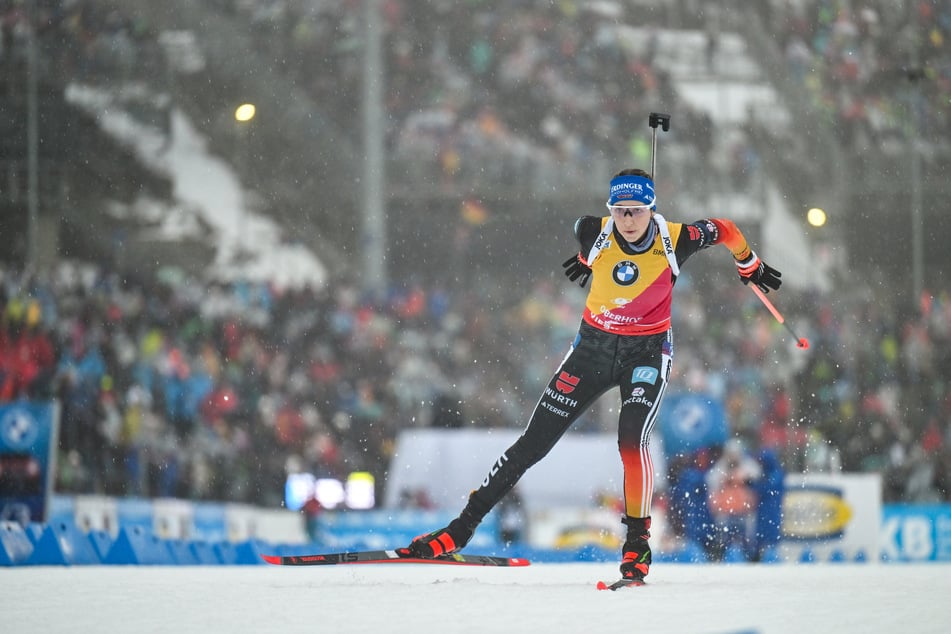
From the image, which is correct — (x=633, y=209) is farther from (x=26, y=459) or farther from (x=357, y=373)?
(x=357, y=373)

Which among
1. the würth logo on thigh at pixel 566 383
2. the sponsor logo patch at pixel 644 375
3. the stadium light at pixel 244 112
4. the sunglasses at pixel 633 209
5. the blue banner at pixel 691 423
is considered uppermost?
the stadium light at pixel 244 112

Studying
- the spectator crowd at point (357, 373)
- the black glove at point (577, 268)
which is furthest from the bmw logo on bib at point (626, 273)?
the spectator crowd at point (357, 373)

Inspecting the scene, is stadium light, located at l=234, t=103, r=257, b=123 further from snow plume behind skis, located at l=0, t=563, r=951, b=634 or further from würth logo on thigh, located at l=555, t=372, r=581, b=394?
würth logo on thigh, located at l=555, t=372, r=581, b=394

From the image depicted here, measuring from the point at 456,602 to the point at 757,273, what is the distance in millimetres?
2205

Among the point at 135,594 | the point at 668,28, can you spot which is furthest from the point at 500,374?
the point at 135,594

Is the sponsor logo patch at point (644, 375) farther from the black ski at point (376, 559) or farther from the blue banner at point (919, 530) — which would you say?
the blue banner at point (919, 530)

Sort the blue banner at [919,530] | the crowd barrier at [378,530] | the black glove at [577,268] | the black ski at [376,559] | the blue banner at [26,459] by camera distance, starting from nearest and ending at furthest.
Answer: the black glove at [577,268], the black ski at [376,559], the crowd barrier at [378,530], the blue banner at [26,459], the blue banner at [919,530]

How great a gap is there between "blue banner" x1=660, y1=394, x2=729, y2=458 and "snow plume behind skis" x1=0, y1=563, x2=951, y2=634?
5245mm

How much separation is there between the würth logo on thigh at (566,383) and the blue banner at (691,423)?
19.6 feet

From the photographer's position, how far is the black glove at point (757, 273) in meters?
6.38

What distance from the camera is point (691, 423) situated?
1217 cm

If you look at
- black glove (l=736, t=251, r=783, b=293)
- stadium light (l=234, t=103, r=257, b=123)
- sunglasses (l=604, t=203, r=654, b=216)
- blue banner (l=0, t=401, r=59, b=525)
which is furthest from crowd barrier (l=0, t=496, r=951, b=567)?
stadium light (l=234, t=103, r=257, b=123)

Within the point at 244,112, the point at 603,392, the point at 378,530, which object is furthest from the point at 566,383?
the point at 244,112

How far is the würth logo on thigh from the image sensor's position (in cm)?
622
